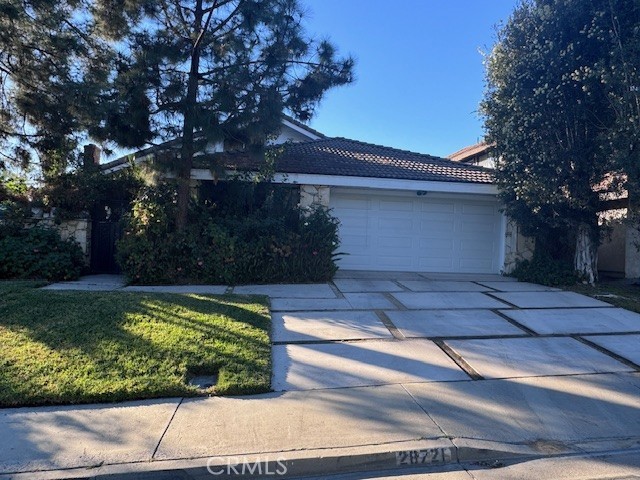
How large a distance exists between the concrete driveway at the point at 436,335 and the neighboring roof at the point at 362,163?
332 cm

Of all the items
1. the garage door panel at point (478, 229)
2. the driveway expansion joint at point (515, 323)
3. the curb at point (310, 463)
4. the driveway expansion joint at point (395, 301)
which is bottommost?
the curb at point (310, 463)

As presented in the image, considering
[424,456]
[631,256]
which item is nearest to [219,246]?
[424,456]

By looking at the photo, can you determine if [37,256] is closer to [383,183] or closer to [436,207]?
[383,183]

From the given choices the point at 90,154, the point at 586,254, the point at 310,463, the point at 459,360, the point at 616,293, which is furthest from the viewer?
the point at 90,154

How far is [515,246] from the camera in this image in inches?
461

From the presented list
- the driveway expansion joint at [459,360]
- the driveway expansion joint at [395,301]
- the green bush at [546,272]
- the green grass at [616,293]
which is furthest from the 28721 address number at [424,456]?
the green bush at [546,272]

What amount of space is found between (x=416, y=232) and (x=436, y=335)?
21.5 feet

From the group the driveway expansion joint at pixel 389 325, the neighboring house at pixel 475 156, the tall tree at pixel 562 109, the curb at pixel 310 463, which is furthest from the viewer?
the neighboring house at pixel 475 156

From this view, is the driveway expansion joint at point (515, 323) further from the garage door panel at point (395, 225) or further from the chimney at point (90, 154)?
the chimney at point (90, 154)

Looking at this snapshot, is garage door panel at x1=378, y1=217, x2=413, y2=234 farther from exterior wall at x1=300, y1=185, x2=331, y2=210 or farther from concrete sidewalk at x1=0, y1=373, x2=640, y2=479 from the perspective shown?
concrete sidewalk at x1=0, y1=373, x2=640, y2=479

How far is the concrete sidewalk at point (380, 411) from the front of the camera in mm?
3057

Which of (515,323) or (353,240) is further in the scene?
(353,240)

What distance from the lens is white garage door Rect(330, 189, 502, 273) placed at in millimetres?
11969

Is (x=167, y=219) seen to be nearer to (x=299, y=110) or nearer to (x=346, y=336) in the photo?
(x=299, y=110)
